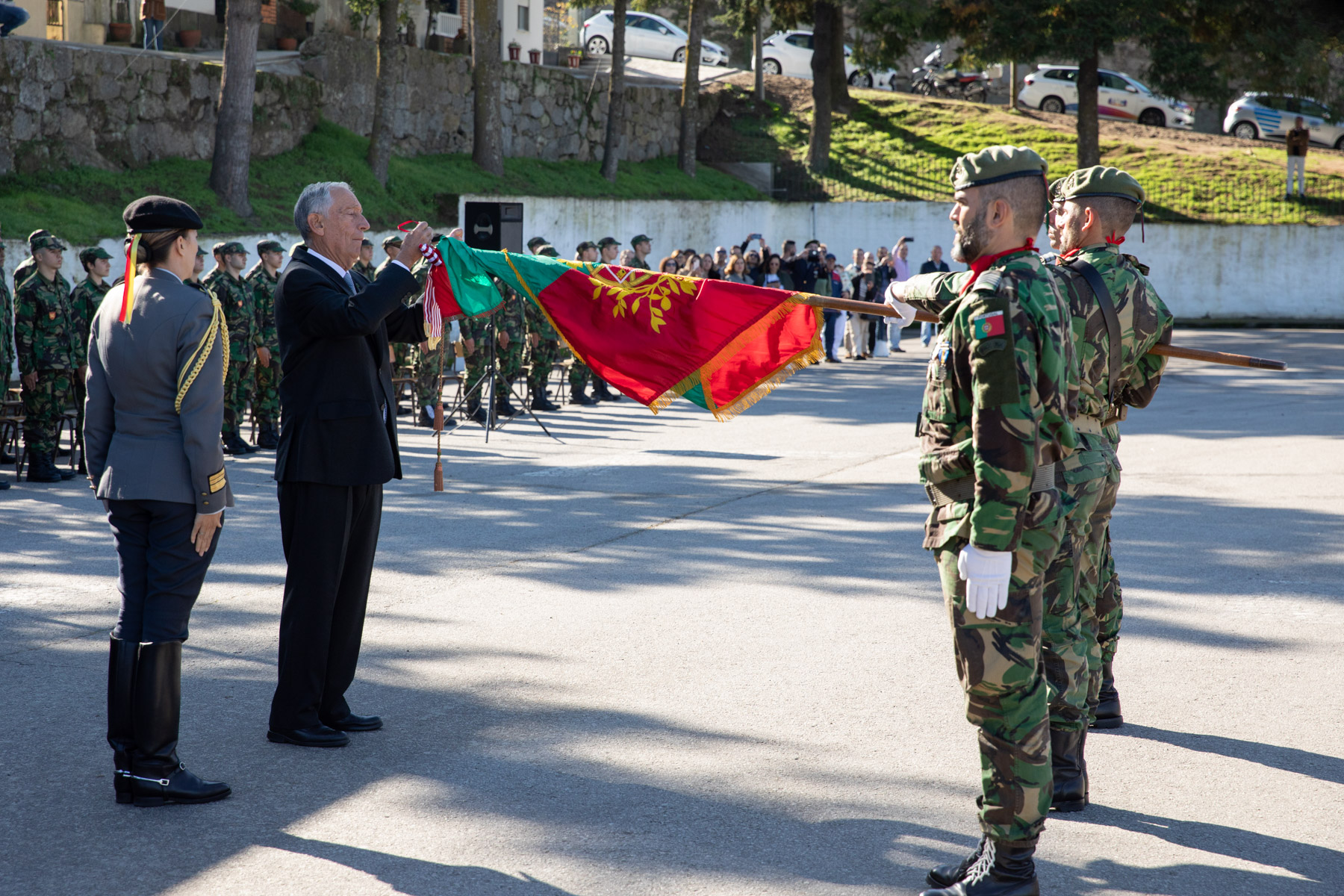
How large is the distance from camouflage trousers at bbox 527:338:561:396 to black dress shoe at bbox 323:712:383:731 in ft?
37.0

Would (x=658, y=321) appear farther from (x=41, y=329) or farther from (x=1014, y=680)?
(x=41, y=329)

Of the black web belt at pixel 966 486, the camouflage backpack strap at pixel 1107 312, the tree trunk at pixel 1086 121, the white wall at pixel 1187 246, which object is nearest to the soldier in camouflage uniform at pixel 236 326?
the camouflage backpack strap at pixel 1107 312

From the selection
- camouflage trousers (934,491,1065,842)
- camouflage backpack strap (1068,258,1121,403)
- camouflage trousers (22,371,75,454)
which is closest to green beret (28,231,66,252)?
camouflage trousers (22,371,75,454)

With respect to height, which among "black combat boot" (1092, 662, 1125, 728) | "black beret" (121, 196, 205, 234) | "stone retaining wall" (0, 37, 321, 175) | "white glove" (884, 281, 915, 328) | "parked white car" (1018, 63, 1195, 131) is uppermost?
"parked white car" (1018, 63, 1195, 131)

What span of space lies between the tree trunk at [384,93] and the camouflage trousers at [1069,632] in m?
23.0

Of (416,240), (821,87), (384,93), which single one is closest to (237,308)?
(416,240)

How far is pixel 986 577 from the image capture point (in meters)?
3.45

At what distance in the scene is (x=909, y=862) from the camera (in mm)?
3984

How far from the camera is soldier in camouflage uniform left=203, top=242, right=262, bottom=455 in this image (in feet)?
42.1

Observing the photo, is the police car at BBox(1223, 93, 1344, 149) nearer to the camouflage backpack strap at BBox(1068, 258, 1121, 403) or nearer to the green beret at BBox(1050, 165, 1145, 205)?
the green beret at BBox(1050, 165, 1145, 205)

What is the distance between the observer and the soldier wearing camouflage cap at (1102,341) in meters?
4.60

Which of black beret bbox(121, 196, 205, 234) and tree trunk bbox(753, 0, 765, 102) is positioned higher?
tree trunk bbox(753, 0, 765, 102)

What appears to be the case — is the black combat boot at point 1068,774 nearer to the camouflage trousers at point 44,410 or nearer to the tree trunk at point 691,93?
the camouflage trousers at point 44,410

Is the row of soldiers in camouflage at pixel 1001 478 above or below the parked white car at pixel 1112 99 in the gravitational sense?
below
